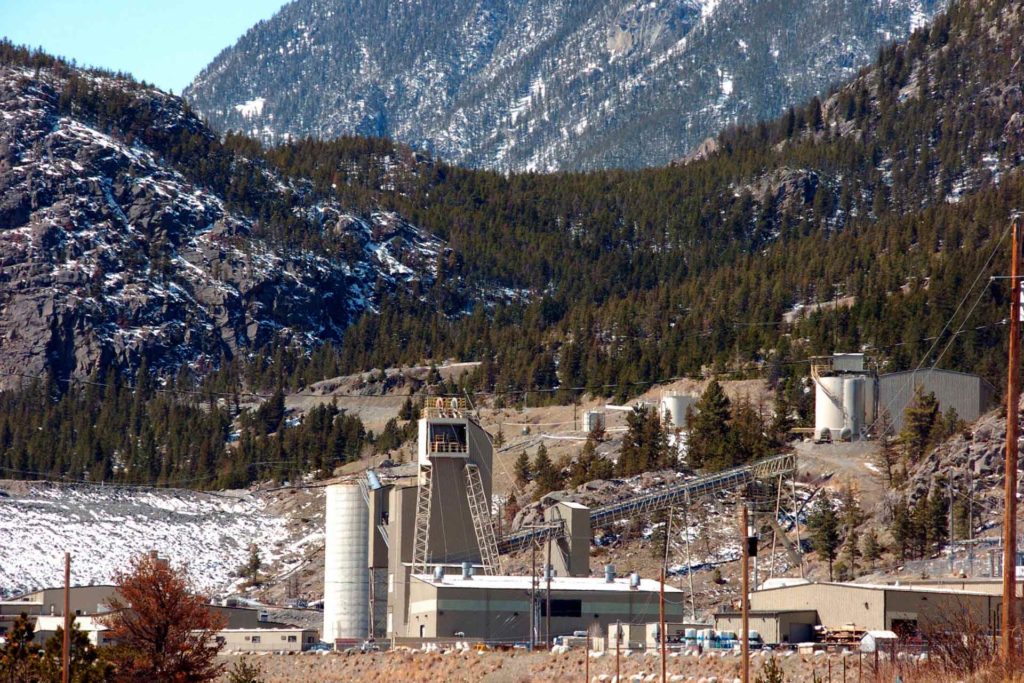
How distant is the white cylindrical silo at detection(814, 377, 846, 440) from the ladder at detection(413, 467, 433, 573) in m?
49.3

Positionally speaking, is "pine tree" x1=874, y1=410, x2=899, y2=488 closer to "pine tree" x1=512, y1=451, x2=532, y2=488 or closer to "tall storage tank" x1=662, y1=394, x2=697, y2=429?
"tall storage tank" x1=662, y1=394, x2=697, y2=429

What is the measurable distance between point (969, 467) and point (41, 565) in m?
71.6

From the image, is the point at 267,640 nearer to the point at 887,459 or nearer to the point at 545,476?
the point at 545,476

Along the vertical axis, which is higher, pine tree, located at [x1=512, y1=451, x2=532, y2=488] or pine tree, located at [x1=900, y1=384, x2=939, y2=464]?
pine tree, located at [x1=900, y1=384, x2=939, y2=464]

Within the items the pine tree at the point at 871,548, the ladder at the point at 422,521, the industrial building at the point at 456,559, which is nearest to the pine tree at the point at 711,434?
the industrial building at the point at 456,559

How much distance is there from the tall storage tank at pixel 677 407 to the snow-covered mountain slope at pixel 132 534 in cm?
3330

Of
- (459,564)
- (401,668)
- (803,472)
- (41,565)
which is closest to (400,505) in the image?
(459,564)

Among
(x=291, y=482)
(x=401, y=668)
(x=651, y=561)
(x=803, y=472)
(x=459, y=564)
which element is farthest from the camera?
(x=291, y=482)

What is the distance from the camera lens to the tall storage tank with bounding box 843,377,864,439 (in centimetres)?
14912

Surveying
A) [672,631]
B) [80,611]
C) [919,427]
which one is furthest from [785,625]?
[919,427]

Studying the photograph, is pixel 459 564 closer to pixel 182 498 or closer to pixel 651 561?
pixel 651 561

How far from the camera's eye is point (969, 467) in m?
130

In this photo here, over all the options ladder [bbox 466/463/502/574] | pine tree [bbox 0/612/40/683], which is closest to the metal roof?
ladder [bbox 466/463/502/574]

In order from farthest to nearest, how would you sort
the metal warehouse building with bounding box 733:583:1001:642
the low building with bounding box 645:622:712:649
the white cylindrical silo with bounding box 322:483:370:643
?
the white cylindrical silo with bounding box 322:483:370:643
the low building with bounding box 645:622:712:649
the metal warehouse building with bounding box 733:583:1001:642
